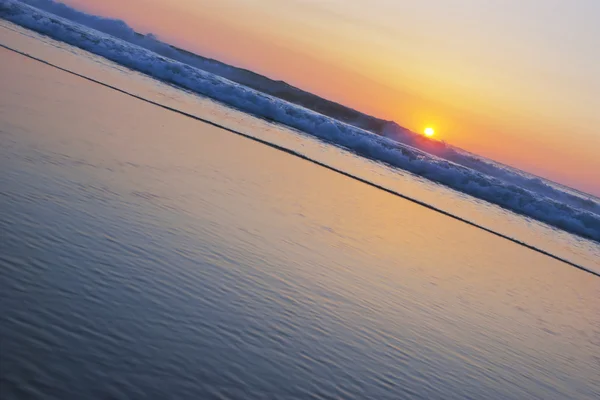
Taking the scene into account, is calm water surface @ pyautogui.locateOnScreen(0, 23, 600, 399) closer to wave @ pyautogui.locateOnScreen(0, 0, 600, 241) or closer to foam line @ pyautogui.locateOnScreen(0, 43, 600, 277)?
foam line @ pyautogui.locateOnScreen(0, 43, 600, 277)

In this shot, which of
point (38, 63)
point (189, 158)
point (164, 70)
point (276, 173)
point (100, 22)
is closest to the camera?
point (189, 158)

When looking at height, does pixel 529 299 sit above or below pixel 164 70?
below

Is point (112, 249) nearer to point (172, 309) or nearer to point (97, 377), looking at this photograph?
point (172, 309)

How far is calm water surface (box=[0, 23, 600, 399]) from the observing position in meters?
3.15

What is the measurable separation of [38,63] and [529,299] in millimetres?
11630

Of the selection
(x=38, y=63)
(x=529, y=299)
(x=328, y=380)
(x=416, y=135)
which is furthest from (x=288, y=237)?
(x=416, y=135)

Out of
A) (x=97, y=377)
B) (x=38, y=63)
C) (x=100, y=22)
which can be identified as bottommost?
(x=97, y=377)

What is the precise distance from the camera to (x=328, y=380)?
146 inches

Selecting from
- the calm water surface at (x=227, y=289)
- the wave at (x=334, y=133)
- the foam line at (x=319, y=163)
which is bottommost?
the calm water surface at (x=227, y=289)

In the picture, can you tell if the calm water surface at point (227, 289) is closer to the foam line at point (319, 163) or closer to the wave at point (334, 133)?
the foam line at point (319, 163)

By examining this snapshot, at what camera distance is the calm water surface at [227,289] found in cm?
315

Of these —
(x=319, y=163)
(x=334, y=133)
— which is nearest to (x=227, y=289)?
(x=319, y=163)

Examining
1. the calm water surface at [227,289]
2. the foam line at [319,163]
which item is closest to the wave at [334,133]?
the foam line at [319,163]

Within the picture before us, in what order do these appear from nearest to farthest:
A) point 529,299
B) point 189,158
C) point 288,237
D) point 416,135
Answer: point 288,237 → point 529,299 → point 189,158 → point 416,135
